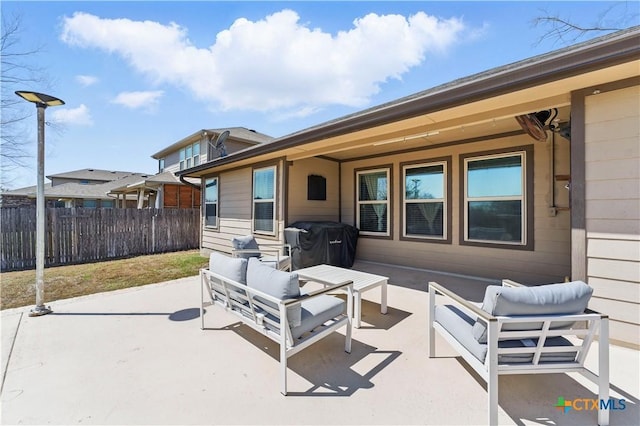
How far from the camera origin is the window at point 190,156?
570 inches

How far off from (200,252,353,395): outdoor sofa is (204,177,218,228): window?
588cm

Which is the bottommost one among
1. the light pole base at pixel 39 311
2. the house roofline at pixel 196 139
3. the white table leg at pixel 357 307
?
the light pole base at pixel 39 311

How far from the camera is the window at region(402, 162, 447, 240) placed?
569 cm

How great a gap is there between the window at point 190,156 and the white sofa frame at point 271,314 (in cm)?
1317

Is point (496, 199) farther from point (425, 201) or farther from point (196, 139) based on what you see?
point (196, 139)

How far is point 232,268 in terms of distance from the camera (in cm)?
269

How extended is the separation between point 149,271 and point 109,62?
4.75m

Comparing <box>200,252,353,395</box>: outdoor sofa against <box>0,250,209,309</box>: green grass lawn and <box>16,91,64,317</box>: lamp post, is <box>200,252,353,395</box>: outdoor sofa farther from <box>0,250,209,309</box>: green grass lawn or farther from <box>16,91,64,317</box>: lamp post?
<box>0,250,209,309</box>: green grass lawn

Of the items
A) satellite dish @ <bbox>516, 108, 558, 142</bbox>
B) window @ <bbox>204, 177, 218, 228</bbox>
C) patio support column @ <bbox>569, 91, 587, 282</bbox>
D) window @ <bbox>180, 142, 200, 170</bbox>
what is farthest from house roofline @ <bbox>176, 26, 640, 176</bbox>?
window @ <bbox>180, 142, 200, 170</bbox>

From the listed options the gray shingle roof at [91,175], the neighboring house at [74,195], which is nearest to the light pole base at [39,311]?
the neighboring house at [74,195]

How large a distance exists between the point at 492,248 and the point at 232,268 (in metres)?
4.79

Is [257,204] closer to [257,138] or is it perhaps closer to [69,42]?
[69,42]

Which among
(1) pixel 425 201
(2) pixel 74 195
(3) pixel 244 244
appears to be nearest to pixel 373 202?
(1) pixel 425 201

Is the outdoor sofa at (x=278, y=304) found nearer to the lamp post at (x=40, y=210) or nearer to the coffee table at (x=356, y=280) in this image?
the coffee table at (x=356, y=280)
